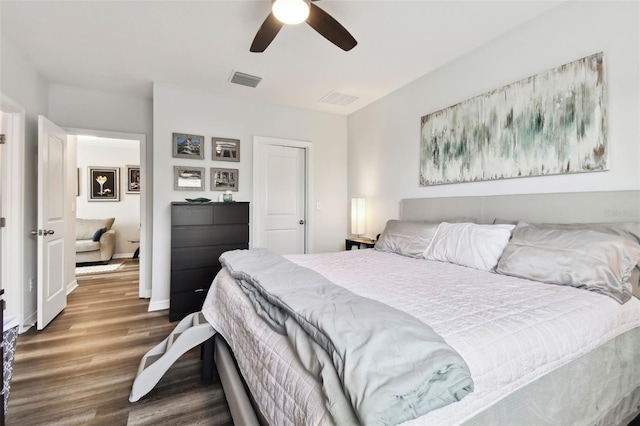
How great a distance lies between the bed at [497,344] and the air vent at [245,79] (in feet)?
7.35

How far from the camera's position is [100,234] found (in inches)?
214

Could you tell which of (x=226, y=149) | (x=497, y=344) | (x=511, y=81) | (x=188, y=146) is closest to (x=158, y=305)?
(x=188, y=146)

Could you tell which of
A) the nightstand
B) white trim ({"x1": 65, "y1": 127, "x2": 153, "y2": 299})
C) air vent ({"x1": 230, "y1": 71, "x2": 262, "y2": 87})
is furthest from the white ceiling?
the nightstand

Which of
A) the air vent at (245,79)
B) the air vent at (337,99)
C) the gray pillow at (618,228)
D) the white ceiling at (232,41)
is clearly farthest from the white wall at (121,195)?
the gray pillow at (618,228)

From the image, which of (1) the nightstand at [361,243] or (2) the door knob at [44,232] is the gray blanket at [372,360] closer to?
(1) the nightstand at [361,243]

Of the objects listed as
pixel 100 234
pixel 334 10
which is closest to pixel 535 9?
pixel 334 10

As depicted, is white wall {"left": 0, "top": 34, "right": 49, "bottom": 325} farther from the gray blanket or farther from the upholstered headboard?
the upholstered headboard

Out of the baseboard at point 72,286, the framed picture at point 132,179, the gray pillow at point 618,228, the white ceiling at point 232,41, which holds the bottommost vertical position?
the baseboard at point 72,286

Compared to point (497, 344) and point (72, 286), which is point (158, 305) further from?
point (497, 344)

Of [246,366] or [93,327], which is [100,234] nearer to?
[93,327]

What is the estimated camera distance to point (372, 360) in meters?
0.70

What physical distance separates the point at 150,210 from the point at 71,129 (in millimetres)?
1233

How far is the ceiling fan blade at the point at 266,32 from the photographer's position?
1.79 meters

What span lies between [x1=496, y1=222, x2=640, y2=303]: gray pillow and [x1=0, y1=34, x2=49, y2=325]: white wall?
3.99m
